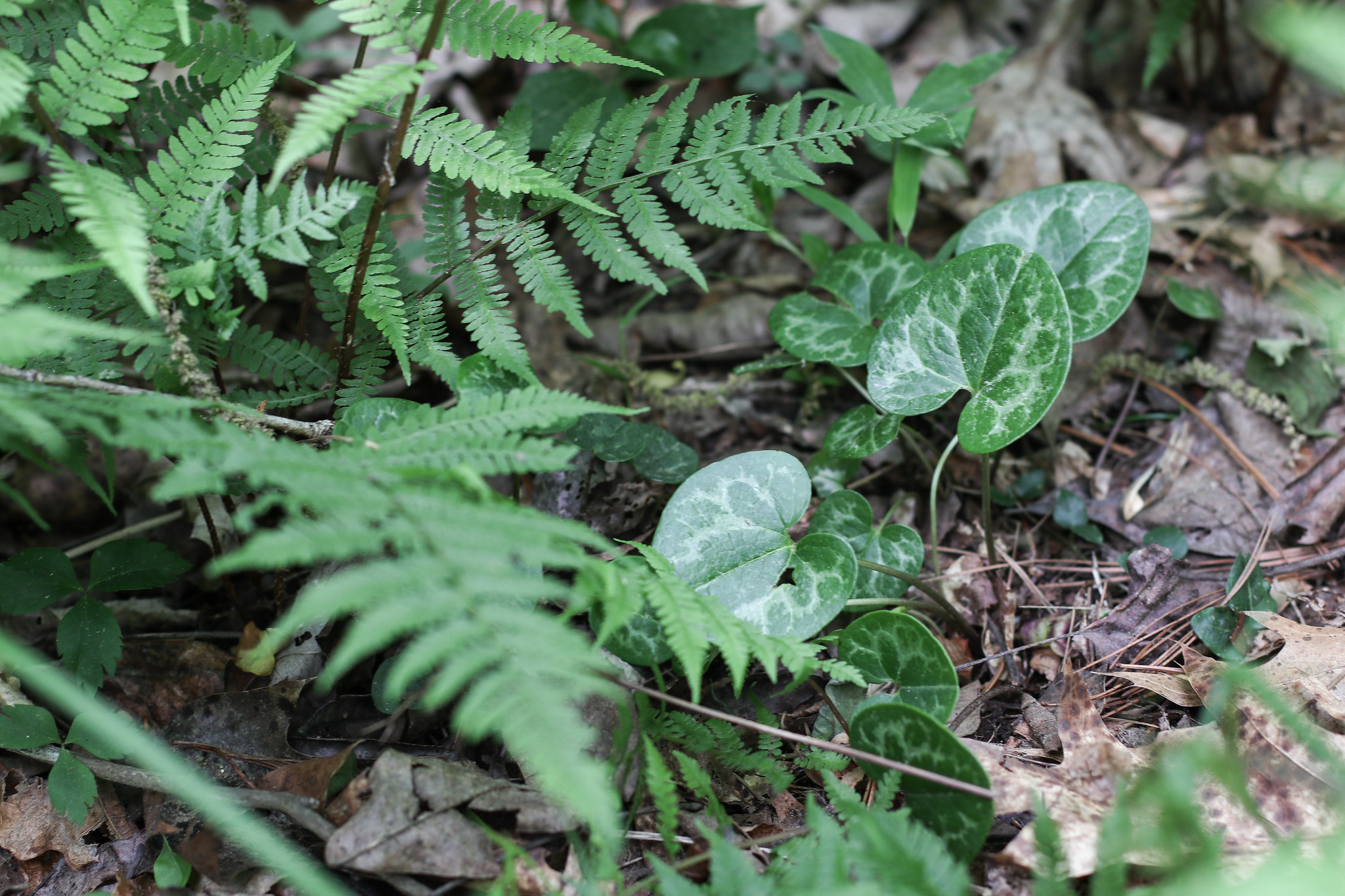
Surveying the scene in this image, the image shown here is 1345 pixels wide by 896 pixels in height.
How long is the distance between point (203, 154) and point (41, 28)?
0.50 meters

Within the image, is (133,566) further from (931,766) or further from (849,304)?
(849,304)

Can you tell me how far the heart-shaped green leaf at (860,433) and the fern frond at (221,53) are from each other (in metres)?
1.62

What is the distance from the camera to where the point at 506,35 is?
5.73 ft

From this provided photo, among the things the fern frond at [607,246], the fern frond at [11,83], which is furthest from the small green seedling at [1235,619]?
the fern frond at [11,83]

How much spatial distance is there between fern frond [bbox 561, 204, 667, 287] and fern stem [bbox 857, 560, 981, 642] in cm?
82

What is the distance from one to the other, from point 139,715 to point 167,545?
1.90ft

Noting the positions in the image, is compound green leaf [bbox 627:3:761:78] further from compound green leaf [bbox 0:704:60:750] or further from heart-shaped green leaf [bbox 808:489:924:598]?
compound green leaf [bbox 0:704:60:750]

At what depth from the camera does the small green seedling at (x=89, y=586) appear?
6.08ft

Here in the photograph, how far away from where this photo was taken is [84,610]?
1.91 metres

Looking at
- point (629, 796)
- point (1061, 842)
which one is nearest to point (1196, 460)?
point (1061, 842)

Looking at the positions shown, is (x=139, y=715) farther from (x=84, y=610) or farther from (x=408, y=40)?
(x=408, y=40)

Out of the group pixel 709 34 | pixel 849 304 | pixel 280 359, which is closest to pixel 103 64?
pixel 280 359

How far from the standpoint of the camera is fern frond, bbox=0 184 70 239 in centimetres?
175

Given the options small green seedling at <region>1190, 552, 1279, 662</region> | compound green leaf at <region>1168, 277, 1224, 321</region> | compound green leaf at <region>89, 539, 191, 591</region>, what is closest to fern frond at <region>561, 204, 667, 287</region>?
compound green leaf at <region>89, 539, 191, 591</region>
